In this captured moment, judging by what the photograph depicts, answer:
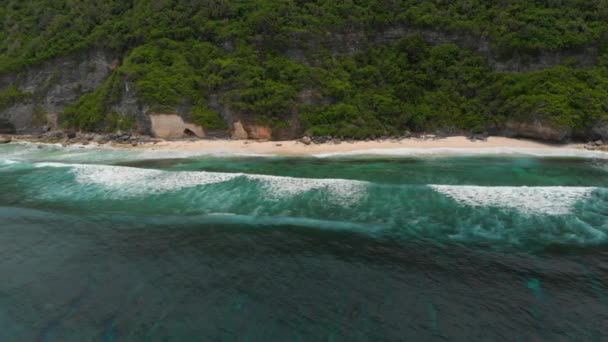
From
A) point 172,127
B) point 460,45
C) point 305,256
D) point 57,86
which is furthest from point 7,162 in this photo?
point 460,45

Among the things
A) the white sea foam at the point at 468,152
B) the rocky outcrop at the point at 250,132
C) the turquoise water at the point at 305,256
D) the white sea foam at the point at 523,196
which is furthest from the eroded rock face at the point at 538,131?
the rocky outcrop at the point at 250,132

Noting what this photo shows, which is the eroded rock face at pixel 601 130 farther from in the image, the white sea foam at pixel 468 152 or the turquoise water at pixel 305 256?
the turquoise water at pixel 305 256

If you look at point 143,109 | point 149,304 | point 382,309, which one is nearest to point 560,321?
point 382,309

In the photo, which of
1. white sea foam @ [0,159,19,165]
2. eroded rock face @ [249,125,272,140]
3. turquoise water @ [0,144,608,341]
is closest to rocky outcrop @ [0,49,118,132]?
white sea foam @ [0,159,19,165]

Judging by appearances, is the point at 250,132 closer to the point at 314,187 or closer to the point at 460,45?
the point at 314,187

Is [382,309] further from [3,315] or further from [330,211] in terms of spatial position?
[3,315]

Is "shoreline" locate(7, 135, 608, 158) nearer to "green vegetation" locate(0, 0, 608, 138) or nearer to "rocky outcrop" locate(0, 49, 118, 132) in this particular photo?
"green vegetation" locate(0, 0, 608, 138)
